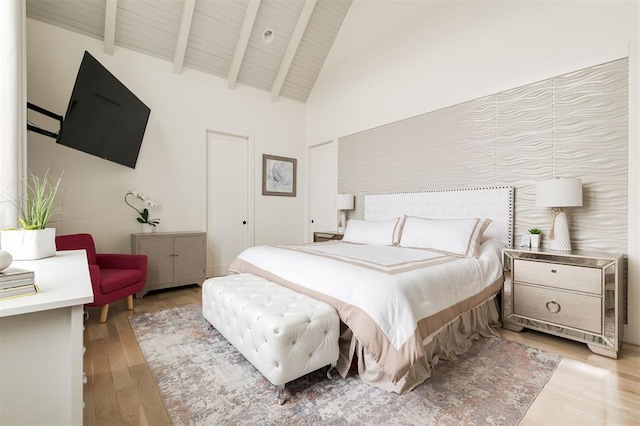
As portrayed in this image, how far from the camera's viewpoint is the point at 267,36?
447 centimetres

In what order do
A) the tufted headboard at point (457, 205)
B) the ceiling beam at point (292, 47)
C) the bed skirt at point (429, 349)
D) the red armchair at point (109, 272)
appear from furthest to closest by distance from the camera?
the ceiling beam at point (292, 47) → the tufted headboard at point (457, 205) → the red armchair at point (109, 272) → the bed skirt at point (429, 349)

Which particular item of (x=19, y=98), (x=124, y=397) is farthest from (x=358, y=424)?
(x=19, y=98)

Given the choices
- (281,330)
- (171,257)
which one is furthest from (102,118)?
(281,330)

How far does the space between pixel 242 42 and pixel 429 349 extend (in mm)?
4418

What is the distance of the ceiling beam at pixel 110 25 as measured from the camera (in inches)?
133

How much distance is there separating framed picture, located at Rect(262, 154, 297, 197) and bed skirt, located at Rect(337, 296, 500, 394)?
12.0 feet

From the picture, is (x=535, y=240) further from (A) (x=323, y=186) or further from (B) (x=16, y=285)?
(B) (x=16, y=285)

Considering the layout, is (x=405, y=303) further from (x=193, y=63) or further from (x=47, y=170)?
(x=193, y=63)

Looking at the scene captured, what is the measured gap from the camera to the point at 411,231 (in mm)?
3119

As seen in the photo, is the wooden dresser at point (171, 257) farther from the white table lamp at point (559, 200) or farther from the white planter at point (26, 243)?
the white table lamp at point (559, 200)

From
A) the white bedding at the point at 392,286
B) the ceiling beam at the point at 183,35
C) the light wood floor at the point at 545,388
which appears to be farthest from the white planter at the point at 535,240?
the ceiling beam at the point at 183,35

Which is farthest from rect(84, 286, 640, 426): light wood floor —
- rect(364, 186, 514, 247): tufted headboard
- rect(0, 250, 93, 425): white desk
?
rect(364, 186, 514, 247): tufted headboard

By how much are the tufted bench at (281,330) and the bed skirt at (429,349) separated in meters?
0.14

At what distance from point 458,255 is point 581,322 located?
0.95m
